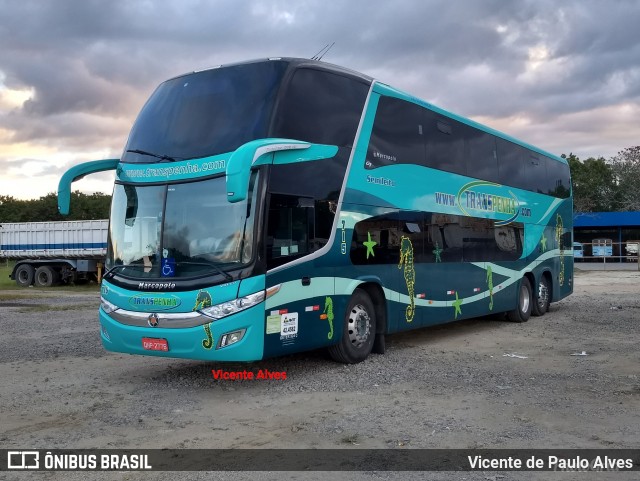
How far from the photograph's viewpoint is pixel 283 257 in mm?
7965

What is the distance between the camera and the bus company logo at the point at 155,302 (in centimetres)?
760

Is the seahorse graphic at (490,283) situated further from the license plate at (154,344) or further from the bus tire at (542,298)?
A: the license plate at (154,344)

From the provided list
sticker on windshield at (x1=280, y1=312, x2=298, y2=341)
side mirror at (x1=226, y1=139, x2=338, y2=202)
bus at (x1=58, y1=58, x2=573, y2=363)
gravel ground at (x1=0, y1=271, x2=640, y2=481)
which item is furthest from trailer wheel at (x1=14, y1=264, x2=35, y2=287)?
sticker on windshield at (x1=280, y1=312, x2=298, y2=341)

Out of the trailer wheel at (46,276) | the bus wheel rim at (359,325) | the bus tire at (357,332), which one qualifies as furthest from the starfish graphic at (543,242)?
the trailer wheel at (46,276)

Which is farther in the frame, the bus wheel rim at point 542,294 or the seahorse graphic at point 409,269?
the bus wheel rim at point 542,294

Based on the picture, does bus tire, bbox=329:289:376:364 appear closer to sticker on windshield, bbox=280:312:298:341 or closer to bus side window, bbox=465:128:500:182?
sticker on windshield, bbox=280:312:298:341

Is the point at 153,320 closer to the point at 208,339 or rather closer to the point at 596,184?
the point at 208,339

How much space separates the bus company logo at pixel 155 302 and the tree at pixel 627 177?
59.4m

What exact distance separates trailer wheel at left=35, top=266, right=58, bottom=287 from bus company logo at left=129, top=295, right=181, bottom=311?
24.6m

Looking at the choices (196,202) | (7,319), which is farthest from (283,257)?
(7,319)

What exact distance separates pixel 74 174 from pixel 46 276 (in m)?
23.6

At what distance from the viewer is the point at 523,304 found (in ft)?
50.5

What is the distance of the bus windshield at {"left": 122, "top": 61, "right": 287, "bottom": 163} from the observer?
7.99m

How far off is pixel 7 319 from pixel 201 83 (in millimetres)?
10482
